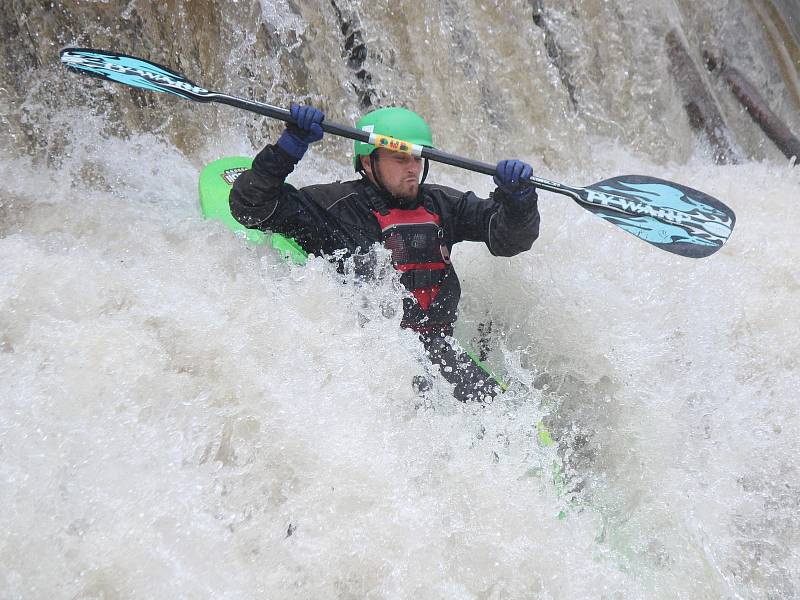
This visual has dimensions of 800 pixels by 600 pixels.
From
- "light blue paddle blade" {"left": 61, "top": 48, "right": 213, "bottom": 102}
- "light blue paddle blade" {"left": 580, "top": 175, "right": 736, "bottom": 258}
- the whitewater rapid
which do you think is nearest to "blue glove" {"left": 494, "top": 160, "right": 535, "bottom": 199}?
"light blue paddle blade" {"left": 580, "top": 175, "right": 736, "bottom": 258}

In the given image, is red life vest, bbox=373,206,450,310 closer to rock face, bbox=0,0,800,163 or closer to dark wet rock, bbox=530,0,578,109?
rock face, bbox=0,0,800,163

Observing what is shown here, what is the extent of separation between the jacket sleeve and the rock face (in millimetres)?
1357

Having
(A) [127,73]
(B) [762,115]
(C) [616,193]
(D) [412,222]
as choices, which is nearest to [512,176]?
(D) [412,222]

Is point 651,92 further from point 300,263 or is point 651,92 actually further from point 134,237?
point 134,237

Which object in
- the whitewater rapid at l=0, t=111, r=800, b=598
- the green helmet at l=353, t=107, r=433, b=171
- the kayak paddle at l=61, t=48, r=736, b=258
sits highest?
the green helmet at l=353, t=107, r=433, b=171

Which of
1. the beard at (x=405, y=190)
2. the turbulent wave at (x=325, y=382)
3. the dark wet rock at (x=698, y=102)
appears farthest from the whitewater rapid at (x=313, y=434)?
the dark wet rock at (x=698, y=102)

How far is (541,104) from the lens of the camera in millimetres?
4754

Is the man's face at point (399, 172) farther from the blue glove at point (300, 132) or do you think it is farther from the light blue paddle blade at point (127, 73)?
the light blue paddle blade at point (127, 73)

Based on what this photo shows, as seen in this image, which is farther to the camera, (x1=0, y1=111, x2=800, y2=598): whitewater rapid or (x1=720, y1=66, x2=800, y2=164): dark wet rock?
(x1=720, y1=66, x2=800, y2=164): dark wet rock

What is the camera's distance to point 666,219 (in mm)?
2795

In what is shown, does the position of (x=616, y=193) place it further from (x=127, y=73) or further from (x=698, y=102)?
(x=698, y=102)

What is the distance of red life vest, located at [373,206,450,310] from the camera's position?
8.29 ft

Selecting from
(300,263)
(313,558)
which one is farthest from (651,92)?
(313,558)

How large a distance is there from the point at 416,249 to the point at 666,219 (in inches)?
39.9
